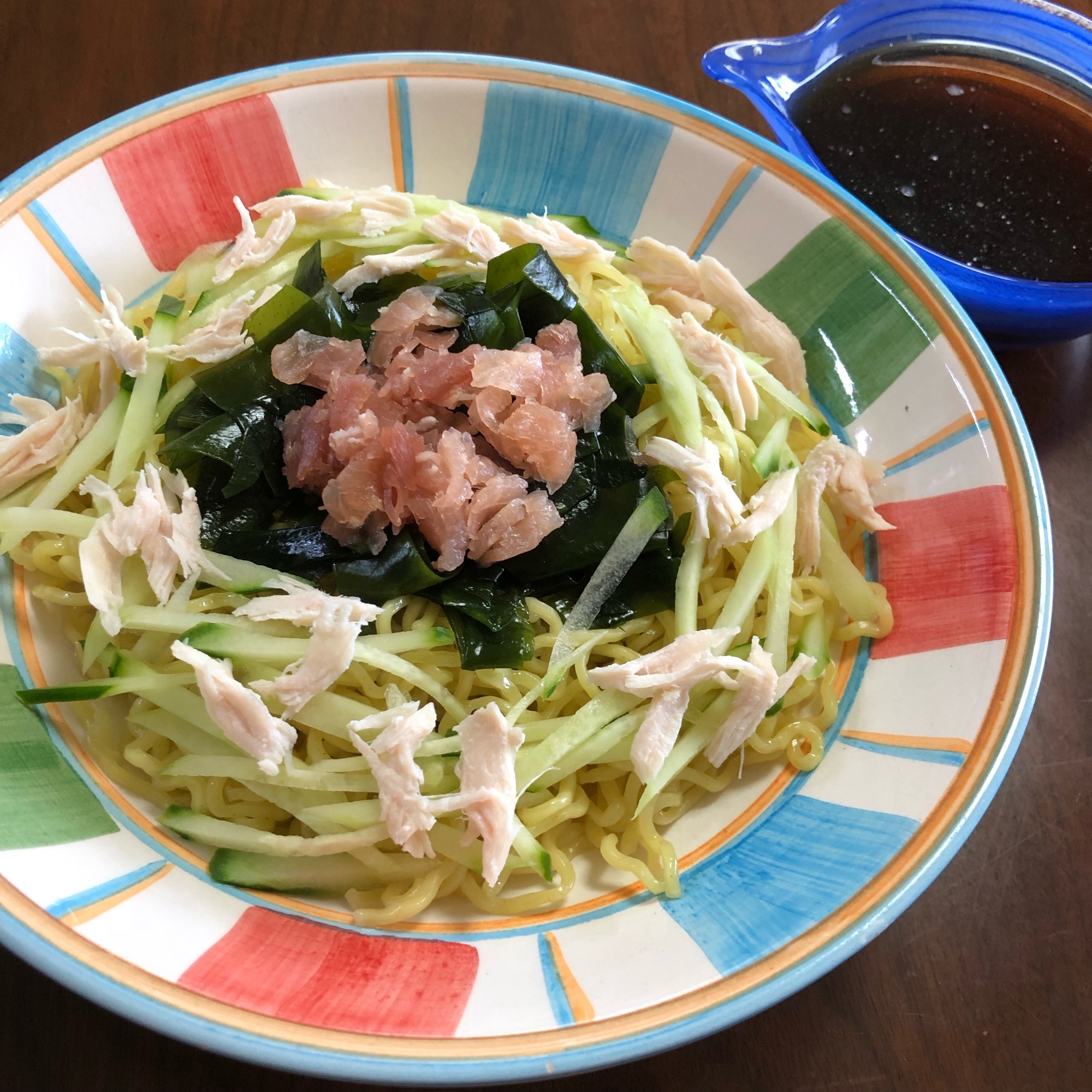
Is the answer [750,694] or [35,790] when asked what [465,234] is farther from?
[35,790]

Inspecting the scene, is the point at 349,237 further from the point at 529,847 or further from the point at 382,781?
the point at 529,847

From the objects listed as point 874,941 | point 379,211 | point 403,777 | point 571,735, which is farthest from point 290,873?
point 379,211

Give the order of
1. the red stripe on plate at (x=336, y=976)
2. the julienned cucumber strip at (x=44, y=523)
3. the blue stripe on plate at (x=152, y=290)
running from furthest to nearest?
the blue stripe on plate at (x=152, y=290) → the julienned cucumber strip at (x=44, y=523) → the red stripe on plate at (x=336, y=976)

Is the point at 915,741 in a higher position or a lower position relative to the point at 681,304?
lower

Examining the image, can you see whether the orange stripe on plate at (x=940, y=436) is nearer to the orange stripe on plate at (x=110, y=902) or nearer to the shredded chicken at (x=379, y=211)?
the shredded chicken at (x=379, y=211)

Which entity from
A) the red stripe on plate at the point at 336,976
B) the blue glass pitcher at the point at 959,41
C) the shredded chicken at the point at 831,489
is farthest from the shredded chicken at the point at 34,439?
the blue glass pitcher at the point at 959,41

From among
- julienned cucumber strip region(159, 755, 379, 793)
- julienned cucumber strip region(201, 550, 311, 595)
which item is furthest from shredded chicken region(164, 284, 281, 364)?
julienned cucumber strip region(159, 755, 379, 793)

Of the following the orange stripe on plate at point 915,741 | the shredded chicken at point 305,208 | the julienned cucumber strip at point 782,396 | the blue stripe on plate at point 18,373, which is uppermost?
the shredded chicken at point 305,208
